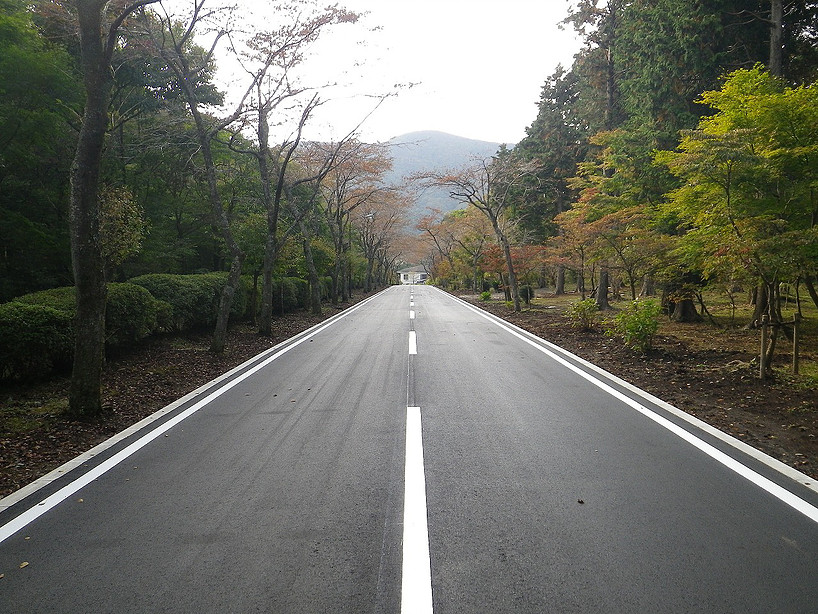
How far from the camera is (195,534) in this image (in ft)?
9.84

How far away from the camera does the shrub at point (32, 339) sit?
6.23m

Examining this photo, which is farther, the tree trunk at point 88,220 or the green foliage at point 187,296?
the green foliage at point 187,296

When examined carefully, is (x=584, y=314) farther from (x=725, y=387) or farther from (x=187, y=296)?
(x=187, y=296)

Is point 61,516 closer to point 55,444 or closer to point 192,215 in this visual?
point 55,444

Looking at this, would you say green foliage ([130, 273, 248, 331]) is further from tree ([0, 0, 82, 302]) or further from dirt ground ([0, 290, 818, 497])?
tree ([0, 0, 82, 302])

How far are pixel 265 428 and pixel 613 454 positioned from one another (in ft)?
11.0

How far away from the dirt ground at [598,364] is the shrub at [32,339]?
0.31 metres

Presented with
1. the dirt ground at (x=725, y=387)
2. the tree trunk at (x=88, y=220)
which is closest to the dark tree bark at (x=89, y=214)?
the tree trunk at (x=88, y=220)

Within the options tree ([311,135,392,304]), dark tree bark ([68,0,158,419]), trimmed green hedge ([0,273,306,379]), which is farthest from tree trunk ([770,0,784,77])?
trimmed green hedge ([0,273,306,379])

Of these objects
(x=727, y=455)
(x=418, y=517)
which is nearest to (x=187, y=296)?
(x=418, y=517)

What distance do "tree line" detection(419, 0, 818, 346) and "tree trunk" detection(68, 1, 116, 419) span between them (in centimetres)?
739

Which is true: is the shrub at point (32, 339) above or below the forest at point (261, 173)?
below

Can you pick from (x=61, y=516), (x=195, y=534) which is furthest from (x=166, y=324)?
(x=195, y=534)

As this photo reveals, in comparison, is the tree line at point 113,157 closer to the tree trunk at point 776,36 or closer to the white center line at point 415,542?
the white center line at point 415,542
